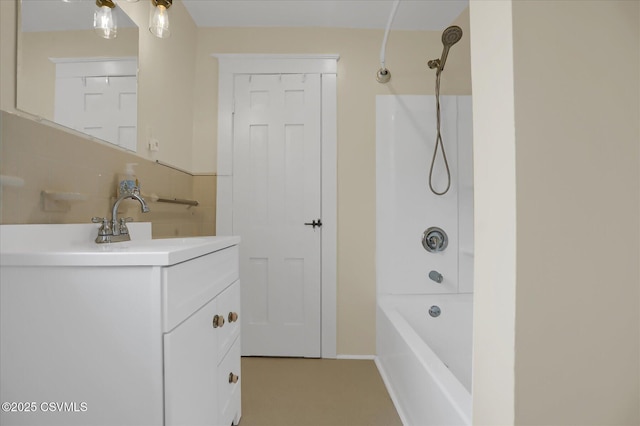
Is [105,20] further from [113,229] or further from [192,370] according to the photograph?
[192,370]

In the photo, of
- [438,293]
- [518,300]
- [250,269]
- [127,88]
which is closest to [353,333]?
[438,293]

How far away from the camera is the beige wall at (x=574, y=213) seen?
23.9 inches

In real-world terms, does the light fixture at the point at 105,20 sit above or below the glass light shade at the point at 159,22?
below

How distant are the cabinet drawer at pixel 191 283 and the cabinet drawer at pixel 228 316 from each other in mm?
49

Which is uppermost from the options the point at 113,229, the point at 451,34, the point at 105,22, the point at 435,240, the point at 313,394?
the point at 451,34

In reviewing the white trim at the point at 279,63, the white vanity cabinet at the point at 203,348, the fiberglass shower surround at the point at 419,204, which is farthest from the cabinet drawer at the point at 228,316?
the white trim at the point at 279,63

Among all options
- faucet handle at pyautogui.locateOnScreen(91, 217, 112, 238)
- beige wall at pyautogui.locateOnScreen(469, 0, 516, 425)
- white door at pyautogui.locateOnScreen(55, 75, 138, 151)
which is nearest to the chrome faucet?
faucet handle at pyautogui.locateOnScreen(91, 217, 112, 238)

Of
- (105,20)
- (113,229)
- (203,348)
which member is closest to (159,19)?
(105,20)

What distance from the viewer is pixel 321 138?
2352 mm

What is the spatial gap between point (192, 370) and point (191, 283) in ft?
0.84

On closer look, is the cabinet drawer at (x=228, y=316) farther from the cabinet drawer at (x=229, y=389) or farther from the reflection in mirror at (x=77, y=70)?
the reflection in mirror at (x=77, y=70)

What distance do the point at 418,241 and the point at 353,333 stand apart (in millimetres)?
814

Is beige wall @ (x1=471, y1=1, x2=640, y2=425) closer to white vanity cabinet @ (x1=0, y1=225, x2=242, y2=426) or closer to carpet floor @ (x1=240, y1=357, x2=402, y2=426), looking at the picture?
white vanity cabinet @ (x1=0, y1=225, x2=242, y2=426)

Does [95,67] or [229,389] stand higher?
[95,67]
